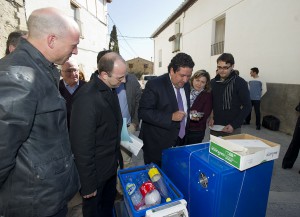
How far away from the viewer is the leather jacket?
87 centimetres

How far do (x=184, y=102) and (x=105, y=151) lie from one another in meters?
1.08

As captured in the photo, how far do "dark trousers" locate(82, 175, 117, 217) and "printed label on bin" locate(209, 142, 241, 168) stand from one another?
101 centimetres

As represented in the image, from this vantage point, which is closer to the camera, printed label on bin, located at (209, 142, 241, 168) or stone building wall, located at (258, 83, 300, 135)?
printed label on bin, located at (209, 142, 241, 168)

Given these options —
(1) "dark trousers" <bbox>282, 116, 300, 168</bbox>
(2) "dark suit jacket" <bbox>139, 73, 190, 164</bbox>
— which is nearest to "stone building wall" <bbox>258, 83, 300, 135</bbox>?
(1) "dark trousers" <bbox>282, 116, 300, 168</bbox>

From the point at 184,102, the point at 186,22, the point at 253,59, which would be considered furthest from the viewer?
the point at 186,22

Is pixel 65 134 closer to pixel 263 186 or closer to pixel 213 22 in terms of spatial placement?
pixel 263 186

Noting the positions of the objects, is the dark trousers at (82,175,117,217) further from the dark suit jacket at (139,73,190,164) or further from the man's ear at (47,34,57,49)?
the man's ear at (47,34,57,49)

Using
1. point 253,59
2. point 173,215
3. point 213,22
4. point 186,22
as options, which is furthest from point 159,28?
point 173,215

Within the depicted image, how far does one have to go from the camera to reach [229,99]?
2604 millimetres

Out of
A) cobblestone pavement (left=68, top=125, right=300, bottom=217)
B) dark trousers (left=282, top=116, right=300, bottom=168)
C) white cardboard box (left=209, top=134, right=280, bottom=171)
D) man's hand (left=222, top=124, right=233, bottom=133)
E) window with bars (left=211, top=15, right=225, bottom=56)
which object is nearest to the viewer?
white cardboard box (left=209, top=134, right=280, bottom=171)

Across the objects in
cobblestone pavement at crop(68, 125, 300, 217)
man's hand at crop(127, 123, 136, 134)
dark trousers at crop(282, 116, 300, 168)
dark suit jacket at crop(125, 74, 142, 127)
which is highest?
dark suit jacket at crop(125, 74, 142, 127)

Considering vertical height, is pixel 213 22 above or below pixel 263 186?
above

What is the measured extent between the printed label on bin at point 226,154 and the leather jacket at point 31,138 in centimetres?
106

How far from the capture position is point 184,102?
2281 mm
